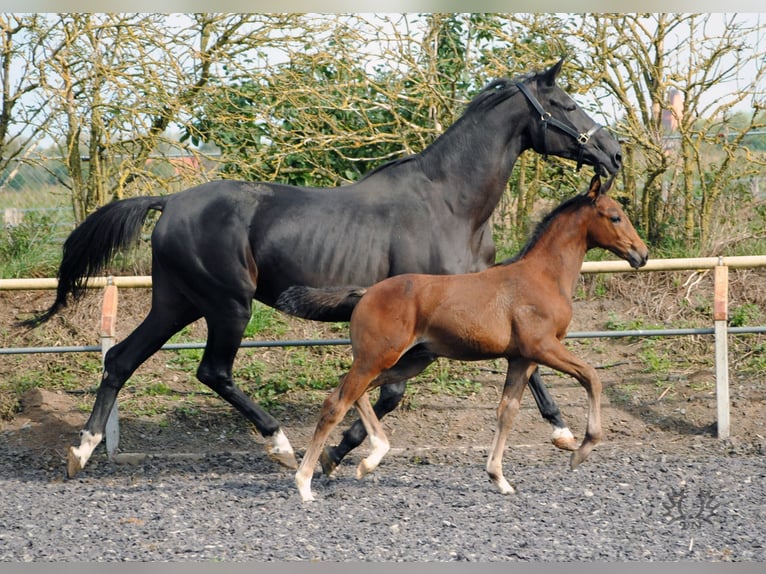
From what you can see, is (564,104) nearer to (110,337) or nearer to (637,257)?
(637,257)

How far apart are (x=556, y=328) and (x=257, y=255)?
6.25 feet

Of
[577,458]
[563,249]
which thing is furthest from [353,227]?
[577,458]

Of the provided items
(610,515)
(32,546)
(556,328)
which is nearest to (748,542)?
(610,515)

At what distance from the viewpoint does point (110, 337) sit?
22.9ft

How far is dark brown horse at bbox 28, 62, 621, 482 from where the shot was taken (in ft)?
20.1

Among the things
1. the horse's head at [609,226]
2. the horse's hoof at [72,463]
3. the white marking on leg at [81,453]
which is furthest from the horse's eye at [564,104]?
the horse's hoof at [72,463]

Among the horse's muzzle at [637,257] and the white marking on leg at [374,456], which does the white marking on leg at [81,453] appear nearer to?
the white marking on leg at [374,456]

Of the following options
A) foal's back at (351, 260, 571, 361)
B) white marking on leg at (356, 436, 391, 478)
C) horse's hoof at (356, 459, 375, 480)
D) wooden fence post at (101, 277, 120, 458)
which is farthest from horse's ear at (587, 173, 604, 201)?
wooden fence post at (101, 277, 120, 458)

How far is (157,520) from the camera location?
5.04 m

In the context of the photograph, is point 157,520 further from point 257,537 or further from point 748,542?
point 748,542

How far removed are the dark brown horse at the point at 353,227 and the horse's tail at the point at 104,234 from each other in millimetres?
326

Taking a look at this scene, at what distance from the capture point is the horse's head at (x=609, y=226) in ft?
18.7

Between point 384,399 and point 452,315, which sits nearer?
point 452,315

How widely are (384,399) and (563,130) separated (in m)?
1.97
